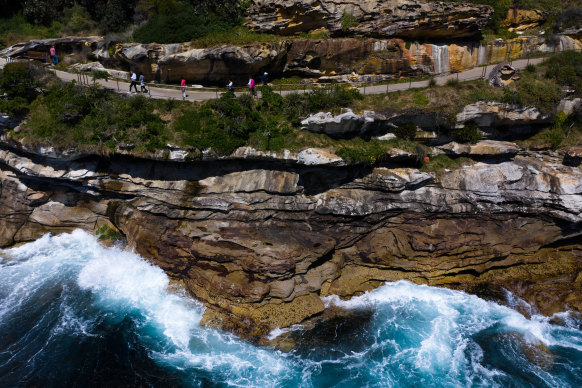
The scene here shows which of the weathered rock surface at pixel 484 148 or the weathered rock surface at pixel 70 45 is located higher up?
the weathered rock surface at pixel 70 45

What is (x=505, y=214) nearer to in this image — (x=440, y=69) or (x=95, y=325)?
(x=440, y=69)

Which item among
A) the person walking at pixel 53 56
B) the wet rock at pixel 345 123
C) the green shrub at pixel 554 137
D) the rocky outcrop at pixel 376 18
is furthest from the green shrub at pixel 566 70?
the person walking at pixel 53 56

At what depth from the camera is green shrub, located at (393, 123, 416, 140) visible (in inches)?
835

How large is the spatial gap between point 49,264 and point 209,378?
1358 centimetres

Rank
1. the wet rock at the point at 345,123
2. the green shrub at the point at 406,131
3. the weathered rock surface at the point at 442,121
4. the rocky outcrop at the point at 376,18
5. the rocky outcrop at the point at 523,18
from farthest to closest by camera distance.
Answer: the rocky outcrop at the point at 523,18
the rocky outcrop at the point at 376,18
the green shrub at the point at 406,131
the weathered rock surface at the point at 442,121
the wet rock at the point at 345,123

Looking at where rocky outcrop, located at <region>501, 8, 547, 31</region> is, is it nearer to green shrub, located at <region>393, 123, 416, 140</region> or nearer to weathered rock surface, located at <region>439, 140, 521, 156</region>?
weathered rock surface, located at <region>439, 140, 521, 156</region>

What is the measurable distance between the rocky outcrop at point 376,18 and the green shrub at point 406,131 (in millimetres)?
10157

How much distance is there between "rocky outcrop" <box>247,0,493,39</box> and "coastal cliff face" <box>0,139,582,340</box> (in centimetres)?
Result: 1193

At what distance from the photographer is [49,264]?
69.4 feet

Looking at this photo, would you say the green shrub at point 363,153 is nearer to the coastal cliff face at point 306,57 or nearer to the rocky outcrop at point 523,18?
the coastal cliff face at point 306,57

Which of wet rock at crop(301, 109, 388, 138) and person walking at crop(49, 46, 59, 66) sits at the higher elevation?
person walking at crop(49, 46, 59, 66)

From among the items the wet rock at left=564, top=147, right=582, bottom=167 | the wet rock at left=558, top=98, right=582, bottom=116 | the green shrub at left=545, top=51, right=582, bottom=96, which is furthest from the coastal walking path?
the wet rock at left=564, top=147, right=582, bottom=167

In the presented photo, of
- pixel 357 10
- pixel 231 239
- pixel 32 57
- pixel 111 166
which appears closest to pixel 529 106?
pixel 357 10

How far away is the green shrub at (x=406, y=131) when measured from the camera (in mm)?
21203
